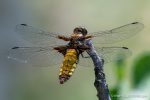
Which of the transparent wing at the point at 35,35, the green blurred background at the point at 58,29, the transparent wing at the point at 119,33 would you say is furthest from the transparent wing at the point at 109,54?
the green blurred background at the point at 58,29

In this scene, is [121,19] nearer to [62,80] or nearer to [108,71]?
[108,71]

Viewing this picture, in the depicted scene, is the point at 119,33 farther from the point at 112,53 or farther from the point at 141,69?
the point at 141,69

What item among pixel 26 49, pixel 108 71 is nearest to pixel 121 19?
pixel 108 71

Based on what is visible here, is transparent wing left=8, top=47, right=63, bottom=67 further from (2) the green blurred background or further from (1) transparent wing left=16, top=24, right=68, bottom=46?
(2) the green blurred background

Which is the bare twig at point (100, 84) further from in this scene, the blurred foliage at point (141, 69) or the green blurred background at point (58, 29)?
the green blurred background at point (58, 29)

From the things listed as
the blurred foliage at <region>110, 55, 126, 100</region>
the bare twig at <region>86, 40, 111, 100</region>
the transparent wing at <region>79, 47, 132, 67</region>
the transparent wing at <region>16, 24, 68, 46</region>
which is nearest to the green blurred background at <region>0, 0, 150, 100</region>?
the transparent wing at <region>16, 24, 68, 46</region>

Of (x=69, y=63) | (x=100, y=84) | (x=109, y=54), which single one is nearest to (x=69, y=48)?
(x=69, y=63)

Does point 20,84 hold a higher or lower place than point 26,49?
lower
